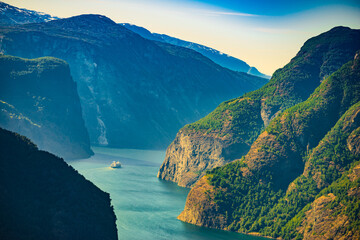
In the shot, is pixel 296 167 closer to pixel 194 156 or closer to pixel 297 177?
pixel 297 177

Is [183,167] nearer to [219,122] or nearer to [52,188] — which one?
[219,122]

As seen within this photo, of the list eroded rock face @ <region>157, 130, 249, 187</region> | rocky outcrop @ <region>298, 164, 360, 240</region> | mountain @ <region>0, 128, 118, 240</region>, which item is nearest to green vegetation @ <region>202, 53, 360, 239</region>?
rocky outcrop @ <region>298, 164, 360, 240</region>

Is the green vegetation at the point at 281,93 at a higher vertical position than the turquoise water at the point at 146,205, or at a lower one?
higher

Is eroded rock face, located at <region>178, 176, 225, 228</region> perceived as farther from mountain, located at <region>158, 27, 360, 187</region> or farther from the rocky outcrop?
mountain, located at <region>158, 27, 360, 187</region>

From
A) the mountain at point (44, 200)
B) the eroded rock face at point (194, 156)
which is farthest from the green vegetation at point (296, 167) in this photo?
the mountain at point (44, 200)

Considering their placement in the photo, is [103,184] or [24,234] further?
[103,184]

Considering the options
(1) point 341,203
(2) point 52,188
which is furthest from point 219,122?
(2) point 52,188

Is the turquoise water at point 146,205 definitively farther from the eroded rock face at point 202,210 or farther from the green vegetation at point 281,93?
the green vegetation at point 281,93
